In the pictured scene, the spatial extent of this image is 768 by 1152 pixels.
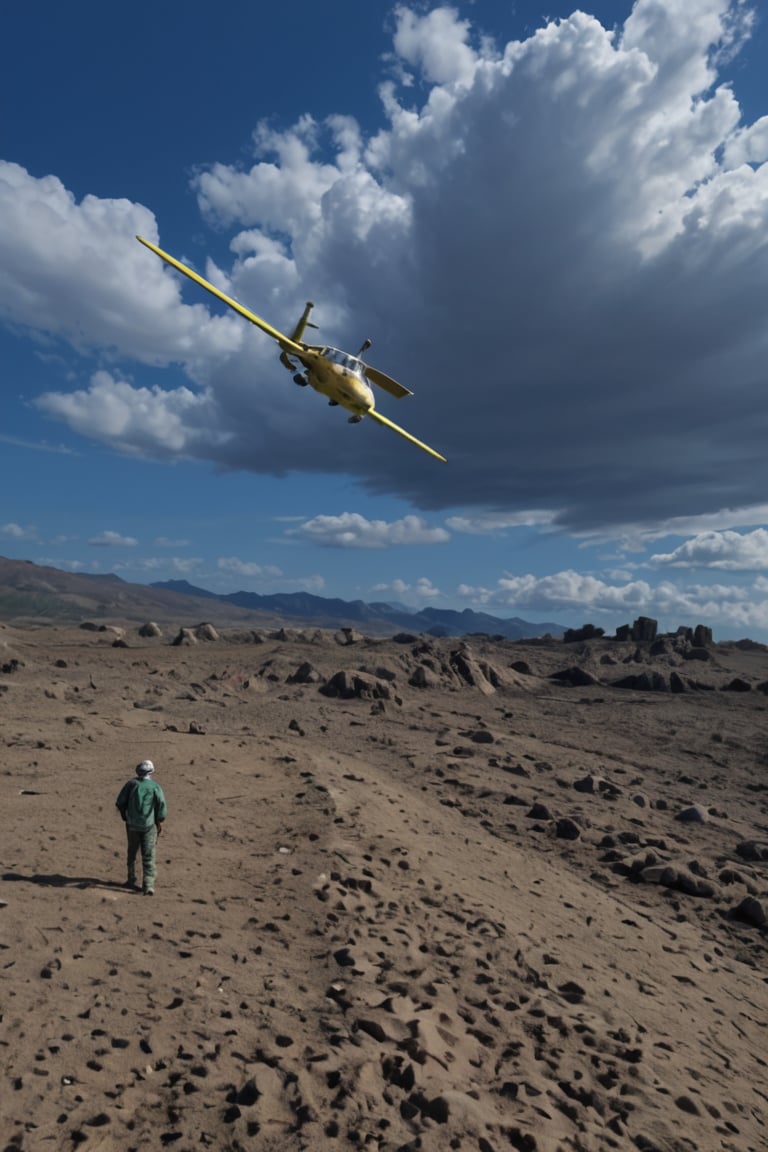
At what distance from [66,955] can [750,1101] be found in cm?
722

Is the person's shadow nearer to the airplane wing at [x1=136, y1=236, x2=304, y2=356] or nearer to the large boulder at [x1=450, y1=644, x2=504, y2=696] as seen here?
the airplane wing at [x1=136, y1=236, x2=304, y2=356]

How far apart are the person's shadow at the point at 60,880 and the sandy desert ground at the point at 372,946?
0.05 metres

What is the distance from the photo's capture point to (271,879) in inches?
394

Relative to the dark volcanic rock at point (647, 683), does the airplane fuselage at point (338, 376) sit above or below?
above

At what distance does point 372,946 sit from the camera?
834 cm

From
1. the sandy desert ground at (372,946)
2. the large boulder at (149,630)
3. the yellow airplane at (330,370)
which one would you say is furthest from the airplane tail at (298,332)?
the large boulder at (149,630)

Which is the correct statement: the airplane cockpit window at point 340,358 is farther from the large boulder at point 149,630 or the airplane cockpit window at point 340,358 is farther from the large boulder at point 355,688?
the large boulder at point 149,630

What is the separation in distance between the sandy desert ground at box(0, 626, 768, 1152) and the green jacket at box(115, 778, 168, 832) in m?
0.93

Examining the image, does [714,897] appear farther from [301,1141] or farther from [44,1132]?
[44,1132]

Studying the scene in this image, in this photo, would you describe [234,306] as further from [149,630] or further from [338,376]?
[149,630]

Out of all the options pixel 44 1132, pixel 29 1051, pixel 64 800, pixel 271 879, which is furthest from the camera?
pixel 64 800

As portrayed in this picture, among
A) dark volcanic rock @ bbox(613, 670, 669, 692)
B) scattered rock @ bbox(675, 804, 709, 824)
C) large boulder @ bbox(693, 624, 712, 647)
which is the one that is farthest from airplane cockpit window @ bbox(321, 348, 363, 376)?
large boulder @ bbox(693, 624, 712, 647)

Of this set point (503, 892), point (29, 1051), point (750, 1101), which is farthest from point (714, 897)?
point (29, 1051)

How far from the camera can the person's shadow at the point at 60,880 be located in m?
8.92
